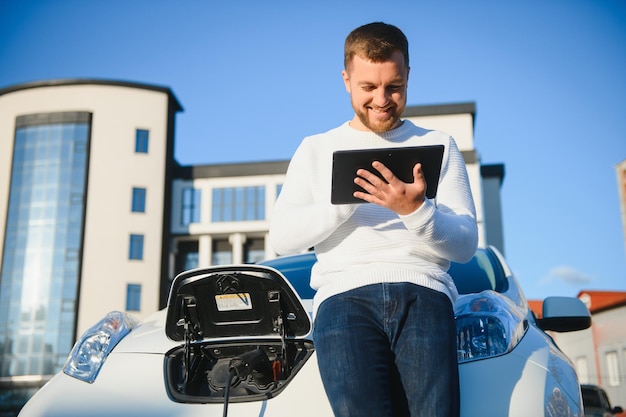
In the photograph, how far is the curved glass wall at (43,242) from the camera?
49.6 metres

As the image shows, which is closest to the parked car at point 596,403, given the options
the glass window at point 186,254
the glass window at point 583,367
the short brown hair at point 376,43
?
the short brown hair at point 376,43

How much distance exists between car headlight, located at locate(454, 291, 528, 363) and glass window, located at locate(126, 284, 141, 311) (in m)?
50.2

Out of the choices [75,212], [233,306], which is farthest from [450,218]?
[75,212]

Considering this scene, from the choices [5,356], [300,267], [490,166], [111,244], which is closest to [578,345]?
[490,166]

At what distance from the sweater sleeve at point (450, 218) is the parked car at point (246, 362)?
0.50 metres

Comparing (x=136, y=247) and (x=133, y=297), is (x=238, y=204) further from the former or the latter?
(x=133, y=297)

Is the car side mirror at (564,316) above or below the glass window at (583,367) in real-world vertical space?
above

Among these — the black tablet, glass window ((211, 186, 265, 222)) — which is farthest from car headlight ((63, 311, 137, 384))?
glass window ((211, 186, 265, 222))

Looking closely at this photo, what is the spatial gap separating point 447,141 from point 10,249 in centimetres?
5460

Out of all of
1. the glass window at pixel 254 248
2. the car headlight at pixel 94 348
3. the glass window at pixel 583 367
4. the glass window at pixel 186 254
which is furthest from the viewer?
the glass window at pixel 186 254

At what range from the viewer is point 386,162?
5.85ft

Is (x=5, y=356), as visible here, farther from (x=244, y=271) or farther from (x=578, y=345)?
(x=244, y=271)

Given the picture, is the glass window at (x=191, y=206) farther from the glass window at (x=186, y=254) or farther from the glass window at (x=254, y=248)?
the glass window at (x=254, y=248)

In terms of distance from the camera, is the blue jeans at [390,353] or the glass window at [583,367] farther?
the glass window at [583,367]
